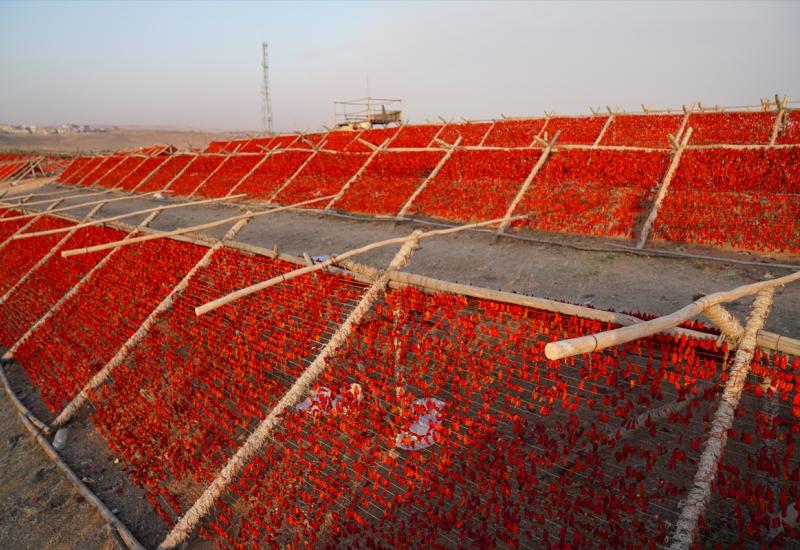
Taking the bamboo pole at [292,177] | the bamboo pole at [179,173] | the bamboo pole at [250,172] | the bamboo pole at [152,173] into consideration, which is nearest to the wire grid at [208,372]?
the bamboo pole at [292,177]

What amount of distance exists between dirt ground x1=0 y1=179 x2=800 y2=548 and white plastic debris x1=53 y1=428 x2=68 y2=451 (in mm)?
94

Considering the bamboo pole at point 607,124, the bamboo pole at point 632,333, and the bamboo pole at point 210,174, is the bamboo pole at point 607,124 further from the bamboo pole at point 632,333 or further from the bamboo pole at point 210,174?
the bamboo pole at point 210,174

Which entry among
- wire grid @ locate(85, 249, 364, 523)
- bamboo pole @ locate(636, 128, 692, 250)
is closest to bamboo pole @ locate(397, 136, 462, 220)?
bamboo pole @ locate(636, 128, 692, 250)

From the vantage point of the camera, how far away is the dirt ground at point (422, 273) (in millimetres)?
4785

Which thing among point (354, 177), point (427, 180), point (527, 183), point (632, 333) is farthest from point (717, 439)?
point (354, 177)

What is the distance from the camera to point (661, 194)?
11945 mm

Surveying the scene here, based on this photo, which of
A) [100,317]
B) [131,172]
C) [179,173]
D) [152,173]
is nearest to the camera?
[100,317]

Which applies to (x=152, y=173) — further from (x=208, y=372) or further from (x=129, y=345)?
(x=208, y=372)

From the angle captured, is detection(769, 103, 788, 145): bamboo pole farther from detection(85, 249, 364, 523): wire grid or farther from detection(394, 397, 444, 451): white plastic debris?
detection(85, 249, 364, 523): wire grid

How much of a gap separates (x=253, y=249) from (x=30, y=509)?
394 centimetres

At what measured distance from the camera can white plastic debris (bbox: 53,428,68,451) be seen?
5805mm

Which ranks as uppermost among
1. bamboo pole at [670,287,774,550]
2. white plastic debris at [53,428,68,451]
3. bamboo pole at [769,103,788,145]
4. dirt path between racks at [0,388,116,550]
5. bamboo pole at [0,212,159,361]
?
bamboo pole at [769,103,788,145]

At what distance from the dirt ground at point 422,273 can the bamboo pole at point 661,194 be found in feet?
2.82

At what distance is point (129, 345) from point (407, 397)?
4509mm
